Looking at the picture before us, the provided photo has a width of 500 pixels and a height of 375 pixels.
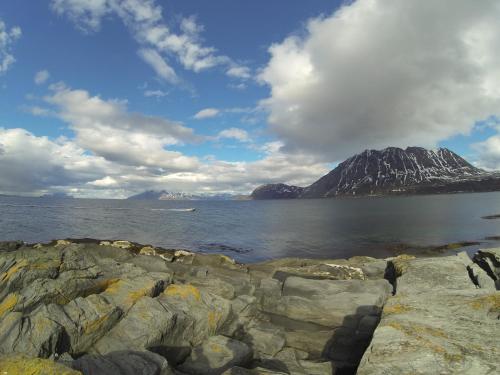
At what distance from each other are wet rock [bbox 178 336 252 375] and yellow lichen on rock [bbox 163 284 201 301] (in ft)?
9.01

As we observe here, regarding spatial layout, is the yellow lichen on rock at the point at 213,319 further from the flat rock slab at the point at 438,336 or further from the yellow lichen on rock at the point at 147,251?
the yellow lichen on rock at the point at 147,251

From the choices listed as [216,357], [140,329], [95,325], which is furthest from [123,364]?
[216,357]

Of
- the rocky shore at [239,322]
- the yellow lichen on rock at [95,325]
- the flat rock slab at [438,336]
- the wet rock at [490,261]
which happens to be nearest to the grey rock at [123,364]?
the rocky shore at [239,322]

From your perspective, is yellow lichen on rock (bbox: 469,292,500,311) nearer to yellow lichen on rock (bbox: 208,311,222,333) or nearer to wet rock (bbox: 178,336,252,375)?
wet rock (bbox: 178,336,252,375)

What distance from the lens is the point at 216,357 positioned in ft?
43.3

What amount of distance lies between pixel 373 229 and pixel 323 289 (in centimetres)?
6804

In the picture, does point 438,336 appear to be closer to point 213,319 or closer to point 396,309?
point 396,309

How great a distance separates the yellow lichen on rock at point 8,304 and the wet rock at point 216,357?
753cm

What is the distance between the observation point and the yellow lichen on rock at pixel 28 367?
20.1ft

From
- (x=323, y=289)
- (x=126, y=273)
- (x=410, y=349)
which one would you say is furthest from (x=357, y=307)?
(x=126, y=273)

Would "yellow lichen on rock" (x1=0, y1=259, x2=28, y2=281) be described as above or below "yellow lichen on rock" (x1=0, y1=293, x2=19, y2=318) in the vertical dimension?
above

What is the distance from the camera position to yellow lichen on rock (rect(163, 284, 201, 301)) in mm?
16386

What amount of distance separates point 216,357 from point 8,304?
911 centimetres

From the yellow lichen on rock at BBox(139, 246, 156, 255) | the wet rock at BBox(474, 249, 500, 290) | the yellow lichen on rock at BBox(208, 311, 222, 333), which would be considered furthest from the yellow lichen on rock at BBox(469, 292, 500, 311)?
the yellow lichen on rock at BBox(139, 246, 156, 255)
